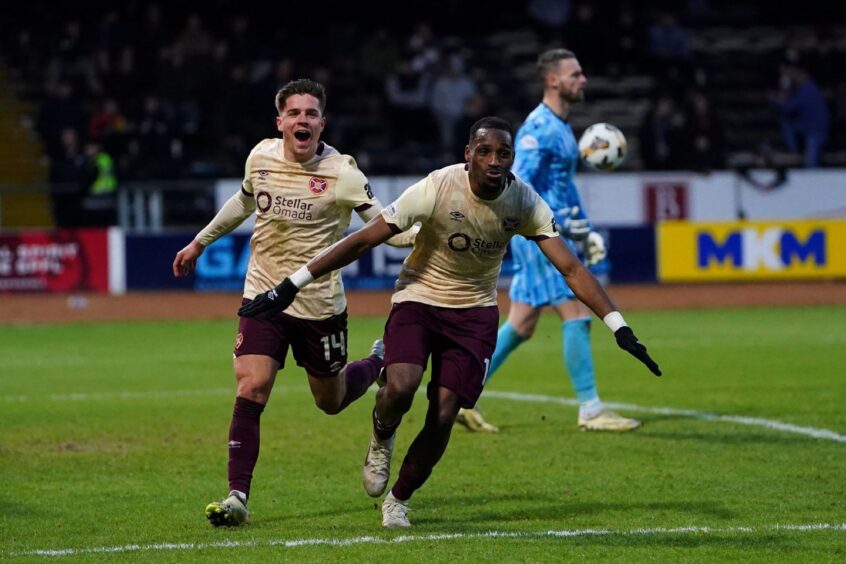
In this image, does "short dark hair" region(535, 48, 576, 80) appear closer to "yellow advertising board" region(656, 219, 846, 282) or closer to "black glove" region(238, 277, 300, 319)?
"black glove" region(238, 277, 300, 319)

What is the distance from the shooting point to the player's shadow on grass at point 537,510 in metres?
7.59

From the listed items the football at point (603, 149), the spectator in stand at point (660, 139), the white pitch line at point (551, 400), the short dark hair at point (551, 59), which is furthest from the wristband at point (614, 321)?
the spectator in stand at point (660, 139)

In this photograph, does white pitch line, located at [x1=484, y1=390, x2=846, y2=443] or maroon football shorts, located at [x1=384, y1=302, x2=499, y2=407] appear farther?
white pitch line, located at [x1=484, y1=390, x2=846, y2=443]

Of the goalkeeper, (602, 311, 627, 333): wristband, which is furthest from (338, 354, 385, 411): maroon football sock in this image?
the goalkeeper

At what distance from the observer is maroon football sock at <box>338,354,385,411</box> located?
869 centimetres

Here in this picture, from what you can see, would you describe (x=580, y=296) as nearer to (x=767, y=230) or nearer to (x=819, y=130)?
(x=767, y=230)

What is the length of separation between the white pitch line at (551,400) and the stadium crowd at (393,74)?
37.8ft

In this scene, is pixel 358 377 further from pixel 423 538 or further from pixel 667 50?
pixel 667 50

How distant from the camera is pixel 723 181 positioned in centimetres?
2477

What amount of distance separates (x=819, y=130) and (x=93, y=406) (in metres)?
18.7

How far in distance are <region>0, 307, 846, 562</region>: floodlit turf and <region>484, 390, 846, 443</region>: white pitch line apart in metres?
0.03

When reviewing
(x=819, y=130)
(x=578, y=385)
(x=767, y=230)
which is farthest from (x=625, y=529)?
(x=819, y=130)

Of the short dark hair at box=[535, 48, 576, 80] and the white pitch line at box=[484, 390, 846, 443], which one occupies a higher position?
the short dark hair at box=[535, 48, 576, 80]

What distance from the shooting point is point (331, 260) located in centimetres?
720
